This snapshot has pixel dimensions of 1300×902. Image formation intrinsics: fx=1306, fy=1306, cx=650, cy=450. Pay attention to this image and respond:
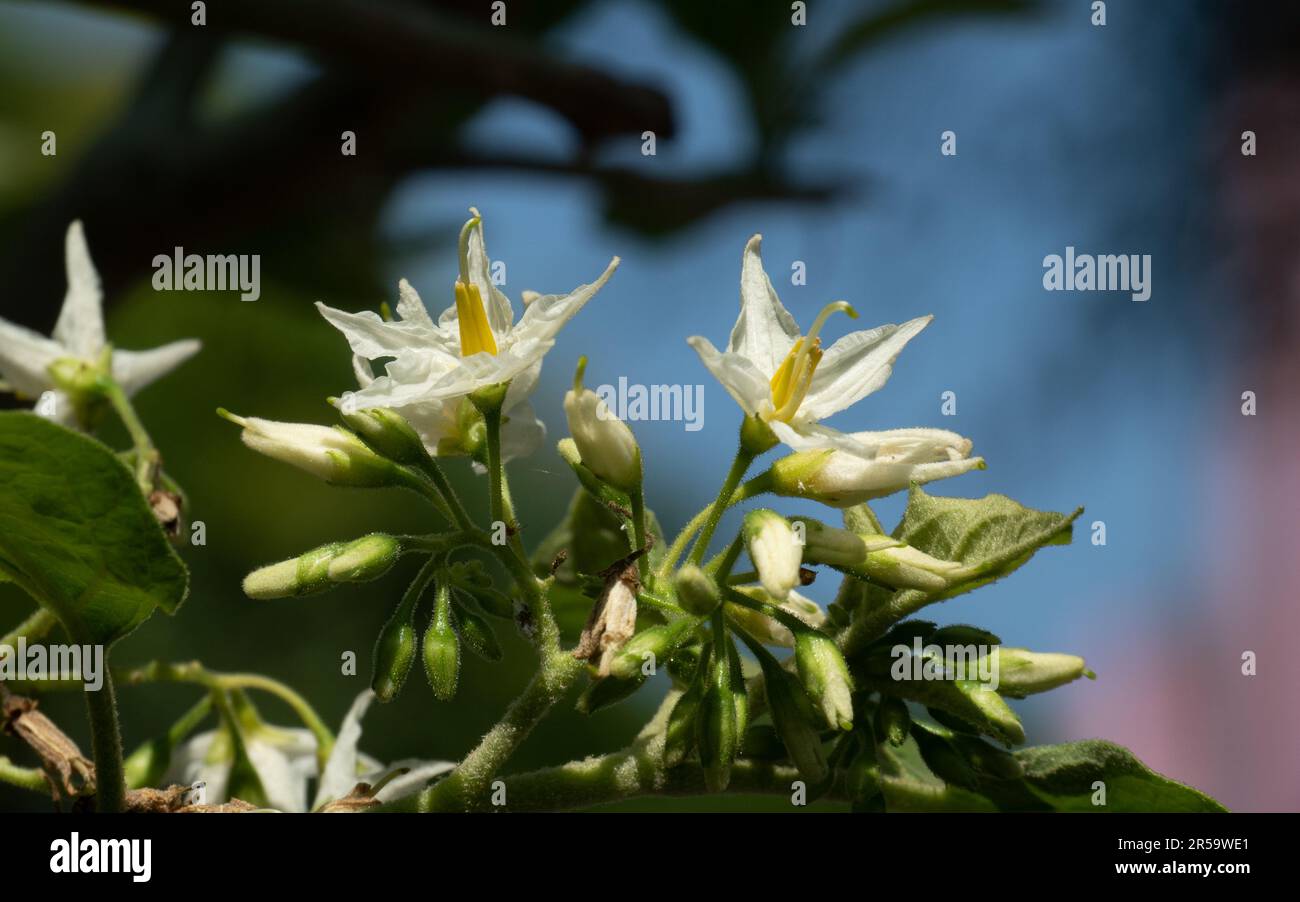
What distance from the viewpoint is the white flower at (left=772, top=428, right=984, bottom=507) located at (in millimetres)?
1011

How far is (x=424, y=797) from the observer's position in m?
1.08

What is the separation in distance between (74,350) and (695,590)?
3.34 feet

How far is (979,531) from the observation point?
3.64 ft

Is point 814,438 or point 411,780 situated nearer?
point 814,438

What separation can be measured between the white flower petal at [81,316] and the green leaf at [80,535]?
624 millimetres

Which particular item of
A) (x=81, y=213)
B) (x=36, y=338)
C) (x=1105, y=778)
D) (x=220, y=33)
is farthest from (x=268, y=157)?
(x=1105, y=778)

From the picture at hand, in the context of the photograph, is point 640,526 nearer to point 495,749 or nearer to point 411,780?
point 495,749

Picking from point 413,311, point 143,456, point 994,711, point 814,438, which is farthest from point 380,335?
point 994,711

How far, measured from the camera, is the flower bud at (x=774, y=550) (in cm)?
95

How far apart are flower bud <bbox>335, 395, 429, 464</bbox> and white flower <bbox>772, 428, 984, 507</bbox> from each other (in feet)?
1.03

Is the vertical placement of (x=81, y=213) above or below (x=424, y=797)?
above

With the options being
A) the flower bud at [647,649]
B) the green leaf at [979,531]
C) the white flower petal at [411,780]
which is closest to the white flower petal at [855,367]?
the green leaf at [979,531]
